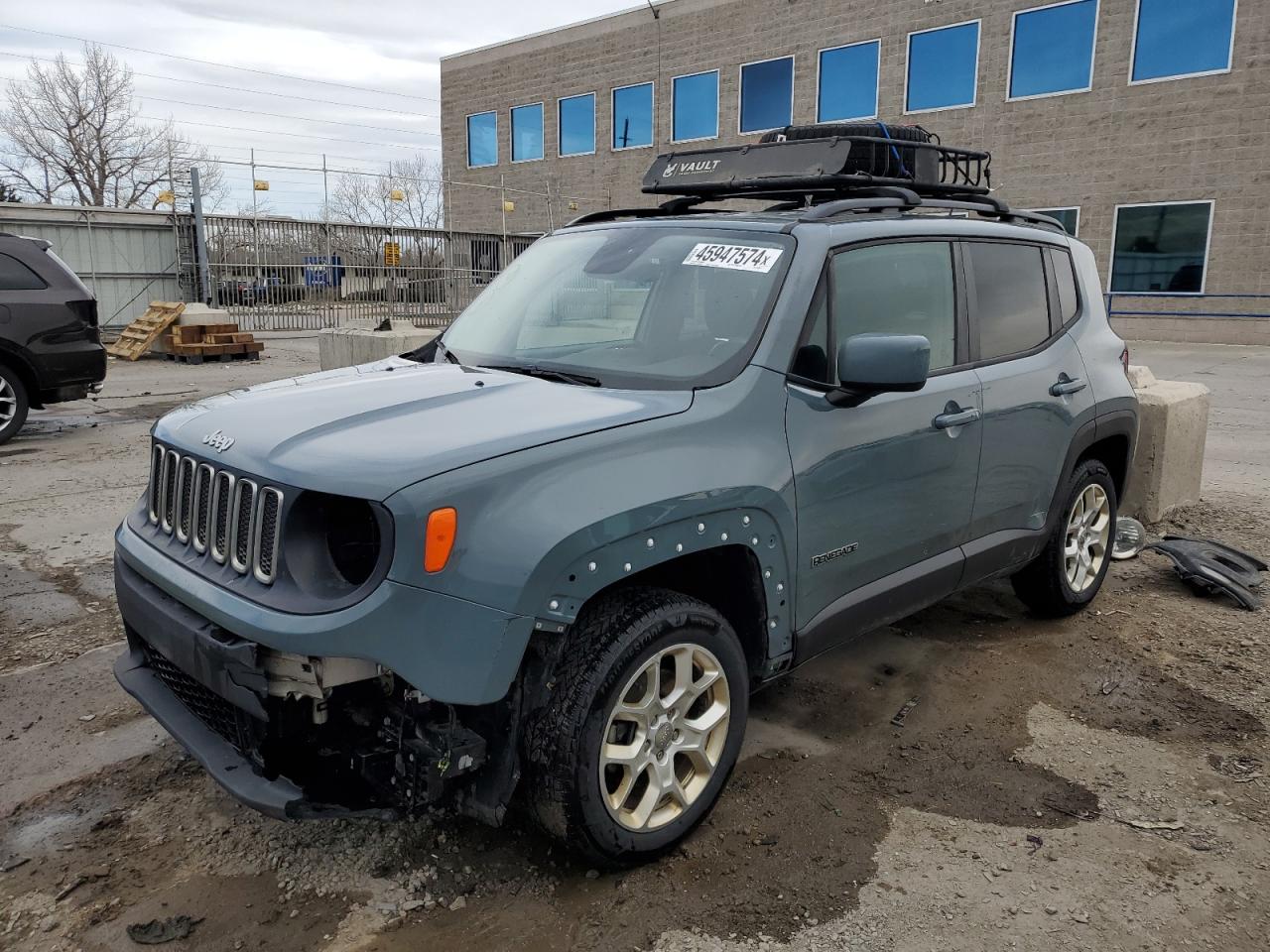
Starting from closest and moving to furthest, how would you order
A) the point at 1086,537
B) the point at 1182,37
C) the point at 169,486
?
the point at 169,486
the point at 1086,537
the point at 1182,37

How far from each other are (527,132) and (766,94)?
961 centimetres

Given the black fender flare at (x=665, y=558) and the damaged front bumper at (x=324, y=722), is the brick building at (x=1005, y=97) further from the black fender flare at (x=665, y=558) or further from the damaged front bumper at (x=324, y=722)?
the damaged front bumper at (x=324, y=722)

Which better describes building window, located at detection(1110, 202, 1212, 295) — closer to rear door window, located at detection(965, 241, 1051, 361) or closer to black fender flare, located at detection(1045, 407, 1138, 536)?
black fender flare, located at detection(1045, 407, 1138, 536)

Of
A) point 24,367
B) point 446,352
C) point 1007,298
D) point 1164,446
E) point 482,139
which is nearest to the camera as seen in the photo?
point 446,352

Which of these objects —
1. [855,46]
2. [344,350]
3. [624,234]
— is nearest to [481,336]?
[624,234]

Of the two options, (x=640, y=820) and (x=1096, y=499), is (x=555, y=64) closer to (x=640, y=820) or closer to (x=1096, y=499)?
(x=1096, y=499)

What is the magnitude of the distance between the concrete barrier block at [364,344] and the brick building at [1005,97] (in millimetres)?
17291

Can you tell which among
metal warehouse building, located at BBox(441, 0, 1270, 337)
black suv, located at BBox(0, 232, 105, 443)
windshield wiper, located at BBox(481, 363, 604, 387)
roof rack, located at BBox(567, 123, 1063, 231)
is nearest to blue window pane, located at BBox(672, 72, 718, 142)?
metal warehouse building, located at BBox(441, 0, 1270, 337)

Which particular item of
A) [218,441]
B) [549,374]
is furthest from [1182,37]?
[218,441]

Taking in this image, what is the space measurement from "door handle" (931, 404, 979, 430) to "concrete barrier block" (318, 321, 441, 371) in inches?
270

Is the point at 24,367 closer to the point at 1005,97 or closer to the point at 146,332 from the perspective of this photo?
the point at 146,332

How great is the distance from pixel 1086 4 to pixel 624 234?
72.1ft

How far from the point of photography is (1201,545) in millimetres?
5613

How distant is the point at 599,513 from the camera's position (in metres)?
2.53
